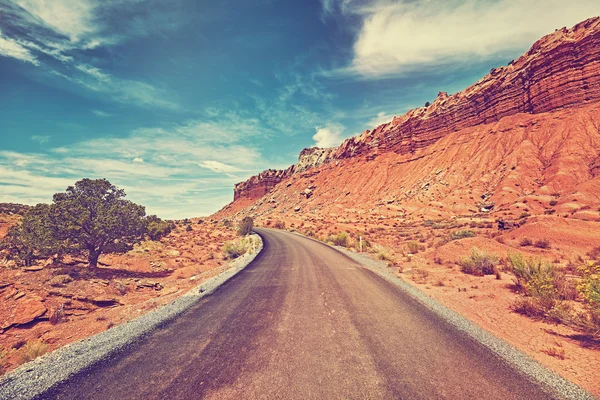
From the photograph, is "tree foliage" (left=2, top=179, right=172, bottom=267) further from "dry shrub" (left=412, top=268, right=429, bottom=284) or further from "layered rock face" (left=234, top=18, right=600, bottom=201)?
"layered rock face" (left=234, top=18, right=600, bottom=201)

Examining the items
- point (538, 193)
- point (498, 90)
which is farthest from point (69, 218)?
point (498, 90)

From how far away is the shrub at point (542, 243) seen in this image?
1439cm

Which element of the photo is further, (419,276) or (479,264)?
(479,264)

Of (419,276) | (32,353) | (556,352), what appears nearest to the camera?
(556,352)

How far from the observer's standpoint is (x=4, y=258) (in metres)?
13.0

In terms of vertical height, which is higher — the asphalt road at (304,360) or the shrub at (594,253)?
the shrub at (594,253)

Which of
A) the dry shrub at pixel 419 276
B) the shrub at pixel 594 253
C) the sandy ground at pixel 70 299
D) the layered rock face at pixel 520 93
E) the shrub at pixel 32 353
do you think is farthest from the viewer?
the layered rock face at pixel 520 93

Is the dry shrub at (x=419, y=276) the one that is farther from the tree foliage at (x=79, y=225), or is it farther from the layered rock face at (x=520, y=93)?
the layered rock face at (x=520, y=93)

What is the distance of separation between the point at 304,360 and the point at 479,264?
10646 mm

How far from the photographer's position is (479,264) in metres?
11.3

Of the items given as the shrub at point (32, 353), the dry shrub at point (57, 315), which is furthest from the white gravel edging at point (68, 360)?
the dry shrub at point (57, 315)

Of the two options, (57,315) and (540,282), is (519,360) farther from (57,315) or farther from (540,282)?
(57,315)

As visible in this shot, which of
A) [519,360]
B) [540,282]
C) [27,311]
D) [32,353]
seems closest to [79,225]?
[27,311]

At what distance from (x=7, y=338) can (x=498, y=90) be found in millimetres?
77384
